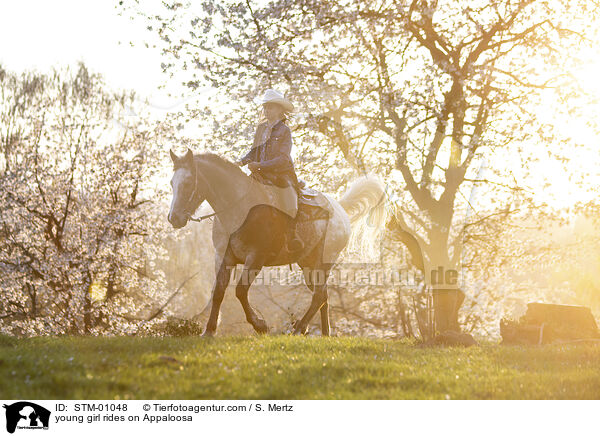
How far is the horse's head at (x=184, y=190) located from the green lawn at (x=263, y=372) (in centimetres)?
197

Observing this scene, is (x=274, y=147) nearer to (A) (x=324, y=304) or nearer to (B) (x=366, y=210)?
(A) (x=324, y=304)

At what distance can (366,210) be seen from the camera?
14.5 metres

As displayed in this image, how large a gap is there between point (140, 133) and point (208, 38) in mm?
9424

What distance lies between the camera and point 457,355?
10.3 metres

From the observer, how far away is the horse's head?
364 inches

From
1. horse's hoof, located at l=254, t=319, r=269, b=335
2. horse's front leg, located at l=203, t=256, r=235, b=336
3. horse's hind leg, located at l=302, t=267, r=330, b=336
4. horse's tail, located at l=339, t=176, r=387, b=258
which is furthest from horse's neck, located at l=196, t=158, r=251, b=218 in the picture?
horse's tail, located at l=339, t=176, r=387, b=258

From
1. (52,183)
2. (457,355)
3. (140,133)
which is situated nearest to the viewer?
(457,355)

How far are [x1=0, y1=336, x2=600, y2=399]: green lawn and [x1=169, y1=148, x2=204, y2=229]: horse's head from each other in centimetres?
197

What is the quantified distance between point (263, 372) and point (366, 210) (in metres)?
7.83

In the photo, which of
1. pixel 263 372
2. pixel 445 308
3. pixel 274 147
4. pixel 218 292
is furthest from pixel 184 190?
pixel 445 308

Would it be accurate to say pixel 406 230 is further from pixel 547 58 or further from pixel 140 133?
pixel 140 133
